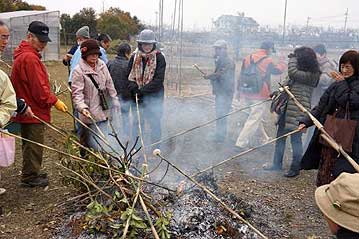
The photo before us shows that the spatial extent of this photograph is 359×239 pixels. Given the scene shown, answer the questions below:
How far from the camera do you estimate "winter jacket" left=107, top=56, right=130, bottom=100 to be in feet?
20.6

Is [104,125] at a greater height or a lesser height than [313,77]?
lesser

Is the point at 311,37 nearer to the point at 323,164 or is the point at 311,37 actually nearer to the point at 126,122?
the point at 126,122

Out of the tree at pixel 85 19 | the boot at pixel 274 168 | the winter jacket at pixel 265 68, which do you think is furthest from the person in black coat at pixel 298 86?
the tree at pixel 85 19

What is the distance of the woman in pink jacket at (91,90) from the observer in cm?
477

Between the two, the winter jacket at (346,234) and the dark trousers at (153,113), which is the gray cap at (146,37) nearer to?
the dark trousers at (153,113)

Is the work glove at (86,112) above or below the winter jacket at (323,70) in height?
below

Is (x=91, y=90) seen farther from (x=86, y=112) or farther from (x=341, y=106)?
(x=341, y=106)

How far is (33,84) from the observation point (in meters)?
4.62

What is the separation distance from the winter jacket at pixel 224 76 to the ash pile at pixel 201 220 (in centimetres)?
359

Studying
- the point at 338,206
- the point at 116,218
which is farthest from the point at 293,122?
the point at 338,206

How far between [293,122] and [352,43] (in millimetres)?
6536

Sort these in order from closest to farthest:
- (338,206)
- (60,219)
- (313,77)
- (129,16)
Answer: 1. (338,206)
2. (60,219)
3. (313,77)
4. (129,16)

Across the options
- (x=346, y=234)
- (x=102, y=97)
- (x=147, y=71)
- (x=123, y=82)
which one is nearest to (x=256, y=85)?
(x=147, y=71)

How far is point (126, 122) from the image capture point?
6.61 m
